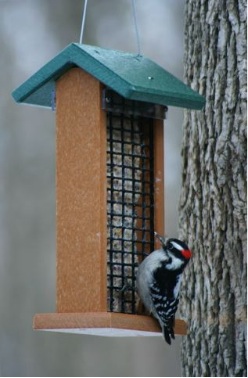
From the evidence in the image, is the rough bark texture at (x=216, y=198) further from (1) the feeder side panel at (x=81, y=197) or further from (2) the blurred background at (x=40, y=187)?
(2) the blurred background at (x=40, y=187)

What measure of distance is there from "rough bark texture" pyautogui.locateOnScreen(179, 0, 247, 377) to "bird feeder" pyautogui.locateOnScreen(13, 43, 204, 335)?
47cm

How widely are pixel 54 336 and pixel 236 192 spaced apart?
720cm

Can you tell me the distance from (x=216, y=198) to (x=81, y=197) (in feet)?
2.93

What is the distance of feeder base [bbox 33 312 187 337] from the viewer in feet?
18.0

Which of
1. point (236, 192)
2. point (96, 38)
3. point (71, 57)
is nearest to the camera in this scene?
point (71, 57)

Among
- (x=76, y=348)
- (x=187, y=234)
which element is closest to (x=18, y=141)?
(x=76, y=348)

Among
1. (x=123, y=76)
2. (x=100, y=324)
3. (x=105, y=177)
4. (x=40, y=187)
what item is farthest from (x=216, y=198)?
(x=40, y=187)

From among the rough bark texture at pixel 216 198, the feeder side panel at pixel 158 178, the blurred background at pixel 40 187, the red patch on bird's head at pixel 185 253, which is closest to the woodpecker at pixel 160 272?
the red patch on bird's head at pixel 185 253

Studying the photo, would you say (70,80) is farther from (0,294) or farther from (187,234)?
(0,294)

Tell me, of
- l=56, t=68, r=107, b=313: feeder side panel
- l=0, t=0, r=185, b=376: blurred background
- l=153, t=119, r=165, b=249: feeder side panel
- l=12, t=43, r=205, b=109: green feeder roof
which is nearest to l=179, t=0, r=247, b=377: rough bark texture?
l=153, t=119, r=165, b=249: feeder side panel

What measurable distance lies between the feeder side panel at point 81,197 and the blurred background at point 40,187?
257 inches

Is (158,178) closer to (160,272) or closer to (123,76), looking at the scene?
(160,272)

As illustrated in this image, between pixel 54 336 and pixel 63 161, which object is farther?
pixel 54 336

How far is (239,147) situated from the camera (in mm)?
6344
